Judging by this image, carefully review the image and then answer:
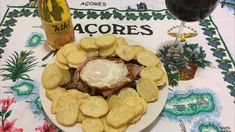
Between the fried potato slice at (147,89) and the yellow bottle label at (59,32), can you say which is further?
the yellow bottle label at (59,32)

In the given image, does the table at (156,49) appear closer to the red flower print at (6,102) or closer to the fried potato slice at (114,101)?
the red flower print at (6,102)

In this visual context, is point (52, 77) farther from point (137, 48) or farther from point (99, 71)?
point (137, 48)

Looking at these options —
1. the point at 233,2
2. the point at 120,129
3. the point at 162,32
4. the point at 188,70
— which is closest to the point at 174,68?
the point at 188,70

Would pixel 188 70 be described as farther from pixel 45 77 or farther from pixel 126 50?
pixel 45 77

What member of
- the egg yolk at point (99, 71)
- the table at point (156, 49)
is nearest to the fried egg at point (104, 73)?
the egg yolk at point (99, 71)

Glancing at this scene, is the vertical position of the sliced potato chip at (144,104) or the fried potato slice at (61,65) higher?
the fried potato slice at (61,65)

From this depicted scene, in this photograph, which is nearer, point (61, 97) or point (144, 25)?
point (61, 97)
